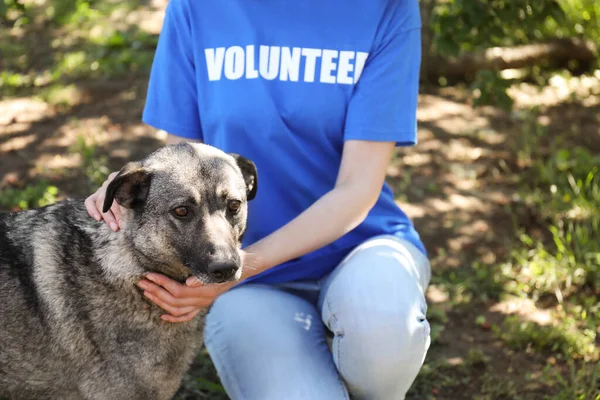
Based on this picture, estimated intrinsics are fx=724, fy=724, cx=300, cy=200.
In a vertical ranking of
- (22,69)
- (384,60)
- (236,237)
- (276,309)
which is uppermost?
(384,60)

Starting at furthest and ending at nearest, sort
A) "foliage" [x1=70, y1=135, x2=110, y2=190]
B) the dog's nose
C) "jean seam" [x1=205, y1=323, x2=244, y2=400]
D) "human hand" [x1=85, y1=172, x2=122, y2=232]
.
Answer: "foliage" [x1=70, y1=135, x2=110, y2=190] < "jean seam" [x1=205, y1=323, x2=244, y2=400] < "human hand" [x1=85, y1=172, x2=122, y2=232] < the dog's nose

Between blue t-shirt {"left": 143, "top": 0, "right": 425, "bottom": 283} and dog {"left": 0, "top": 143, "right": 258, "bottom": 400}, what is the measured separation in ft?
1.19

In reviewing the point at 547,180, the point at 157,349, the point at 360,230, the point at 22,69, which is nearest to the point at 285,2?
the point at 360,230

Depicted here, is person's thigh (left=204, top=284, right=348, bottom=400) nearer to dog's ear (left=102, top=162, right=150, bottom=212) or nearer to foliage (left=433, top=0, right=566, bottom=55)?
dog's ear (left=102, top=162, right=150, bottom=212)

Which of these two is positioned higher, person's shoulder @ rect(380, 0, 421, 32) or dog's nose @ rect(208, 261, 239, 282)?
person's shoulder @ rect(380, 0, 421, 32)

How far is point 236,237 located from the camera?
2875mm

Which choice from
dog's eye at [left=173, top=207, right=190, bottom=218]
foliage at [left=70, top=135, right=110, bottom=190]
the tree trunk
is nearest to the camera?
dog's eye at [left=173, top=207, right=190, bottom=218]

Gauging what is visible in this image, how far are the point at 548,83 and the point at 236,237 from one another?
513 centimetres

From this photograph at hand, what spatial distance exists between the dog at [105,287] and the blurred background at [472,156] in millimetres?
880

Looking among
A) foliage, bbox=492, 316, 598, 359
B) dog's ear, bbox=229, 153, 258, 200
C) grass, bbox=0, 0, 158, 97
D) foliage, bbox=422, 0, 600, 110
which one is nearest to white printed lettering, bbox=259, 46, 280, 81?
dog's ear, bbox=229, 153, 258, 200

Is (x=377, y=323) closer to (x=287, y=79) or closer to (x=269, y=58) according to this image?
(x=287, y=79)

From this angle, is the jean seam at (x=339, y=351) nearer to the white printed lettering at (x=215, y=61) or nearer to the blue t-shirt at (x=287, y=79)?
the blue t-shirt at (x=287, y=79)

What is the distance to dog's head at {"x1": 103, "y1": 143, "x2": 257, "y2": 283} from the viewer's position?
2650mm

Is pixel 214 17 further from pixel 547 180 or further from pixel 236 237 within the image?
pixel 547 180
